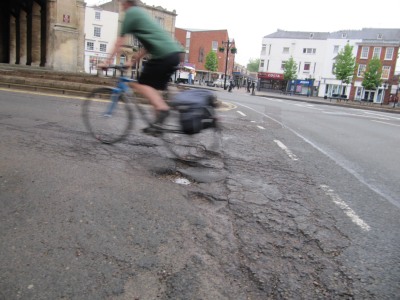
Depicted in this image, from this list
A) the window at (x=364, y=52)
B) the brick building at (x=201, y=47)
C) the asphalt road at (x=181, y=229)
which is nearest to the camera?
the asphalt road at (x=181, y=229)

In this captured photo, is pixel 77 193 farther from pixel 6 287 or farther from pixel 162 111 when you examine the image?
pixel 162 111

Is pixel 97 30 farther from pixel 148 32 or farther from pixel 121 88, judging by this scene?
pixel 148 32

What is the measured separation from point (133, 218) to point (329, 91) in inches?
2639

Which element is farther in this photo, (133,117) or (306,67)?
(306,67)

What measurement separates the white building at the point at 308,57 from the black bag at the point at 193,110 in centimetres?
6308

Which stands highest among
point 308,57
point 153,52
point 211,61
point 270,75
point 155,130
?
point 308,57

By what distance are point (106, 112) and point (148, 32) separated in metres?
1.52

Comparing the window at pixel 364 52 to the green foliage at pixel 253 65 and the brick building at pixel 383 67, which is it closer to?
the brick building at pixel 383 67

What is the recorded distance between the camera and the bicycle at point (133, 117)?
4.57 metres

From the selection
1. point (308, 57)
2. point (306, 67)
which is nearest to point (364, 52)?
point (308, 57)

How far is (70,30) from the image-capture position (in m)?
20.4

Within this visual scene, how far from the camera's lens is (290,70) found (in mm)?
64750

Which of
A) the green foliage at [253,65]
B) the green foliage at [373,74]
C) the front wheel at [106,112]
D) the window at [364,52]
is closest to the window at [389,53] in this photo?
the window at [364,52]

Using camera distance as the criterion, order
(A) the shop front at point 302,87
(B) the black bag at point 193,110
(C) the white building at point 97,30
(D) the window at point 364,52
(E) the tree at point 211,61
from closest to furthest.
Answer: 1. (B) the black bag at point 193,110
2. (C) the white building at point 97,30
3. (D) the window at point 364,52
4. (A) the shop front at point 302,87
5. (E) the tree at point 211,61
